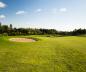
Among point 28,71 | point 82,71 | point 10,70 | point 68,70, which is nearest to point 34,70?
point 28,71

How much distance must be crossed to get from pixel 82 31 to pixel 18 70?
103 meters

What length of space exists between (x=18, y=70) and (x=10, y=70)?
0.62 meters

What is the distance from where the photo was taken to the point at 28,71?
9438mm

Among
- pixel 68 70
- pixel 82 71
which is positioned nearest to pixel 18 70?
pixel 68 70

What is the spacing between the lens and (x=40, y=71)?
9430 mm

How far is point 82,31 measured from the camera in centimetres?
10662

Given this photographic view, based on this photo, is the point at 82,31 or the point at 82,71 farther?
the point at 82,31

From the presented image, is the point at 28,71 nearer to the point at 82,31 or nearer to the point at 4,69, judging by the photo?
the point at 4,69

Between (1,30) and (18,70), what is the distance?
9737 centimetres

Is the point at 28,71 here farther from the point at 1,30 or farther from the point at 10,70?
the point at 1,30

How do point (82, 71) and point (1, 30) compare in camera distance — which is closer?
point (82, 71)

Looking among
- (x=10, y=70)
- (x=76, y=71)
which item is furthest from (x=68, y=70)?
(x=10, y=70)

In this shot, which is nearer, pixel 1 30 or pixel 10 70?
pixel 10 70

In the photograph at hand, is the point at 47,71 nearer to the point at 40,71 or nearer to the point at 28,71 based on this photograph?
the point at 40,71
